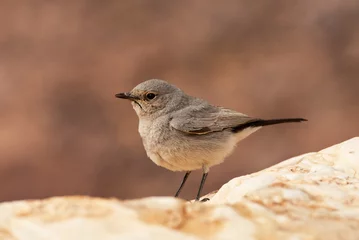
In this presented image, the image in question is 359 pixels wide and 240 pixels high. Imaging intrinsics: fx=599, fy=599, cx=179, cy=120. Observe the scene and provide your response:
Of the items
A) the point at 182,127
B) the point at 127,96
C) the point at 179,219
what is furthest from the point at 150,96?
the point at 179,219

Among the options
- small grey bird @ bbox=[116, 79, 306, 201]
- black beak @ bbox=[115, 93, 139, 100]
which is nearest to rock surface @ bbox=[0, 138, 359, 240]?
small grey bird @ bbox=[116, 79, 306, 201]

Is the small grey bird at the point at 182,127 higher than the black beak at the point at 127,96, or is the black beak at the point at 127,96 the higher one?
the black beak at the point at 127,96

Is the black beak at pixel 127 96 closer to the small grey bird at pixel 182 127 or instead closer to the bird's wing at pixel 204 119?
the small grey bird at pixel 182 127

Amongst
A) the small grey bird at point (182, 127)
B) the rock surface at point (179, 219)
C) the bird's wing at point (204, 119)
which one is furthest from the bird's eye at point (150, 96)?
the rock surface at point (179, 219)

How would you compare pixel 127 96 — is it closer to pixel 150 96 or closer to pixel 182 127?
pixel 150 96

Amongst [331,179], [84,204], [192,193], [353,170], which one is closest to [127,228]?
[84,204]

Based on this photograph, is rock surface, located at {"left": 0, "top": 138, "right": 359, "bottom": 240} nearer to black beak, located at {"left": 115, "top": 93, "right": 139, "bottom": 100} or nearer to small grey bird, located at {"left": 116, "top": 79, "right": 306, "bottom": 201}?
small grey bird, located at {"left": 116, "top": 79, "right": 306, "bottom": 201}

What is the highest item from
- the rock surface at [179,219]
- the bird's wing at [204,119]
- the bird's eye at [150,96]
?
the bird's eye at [150,96]
